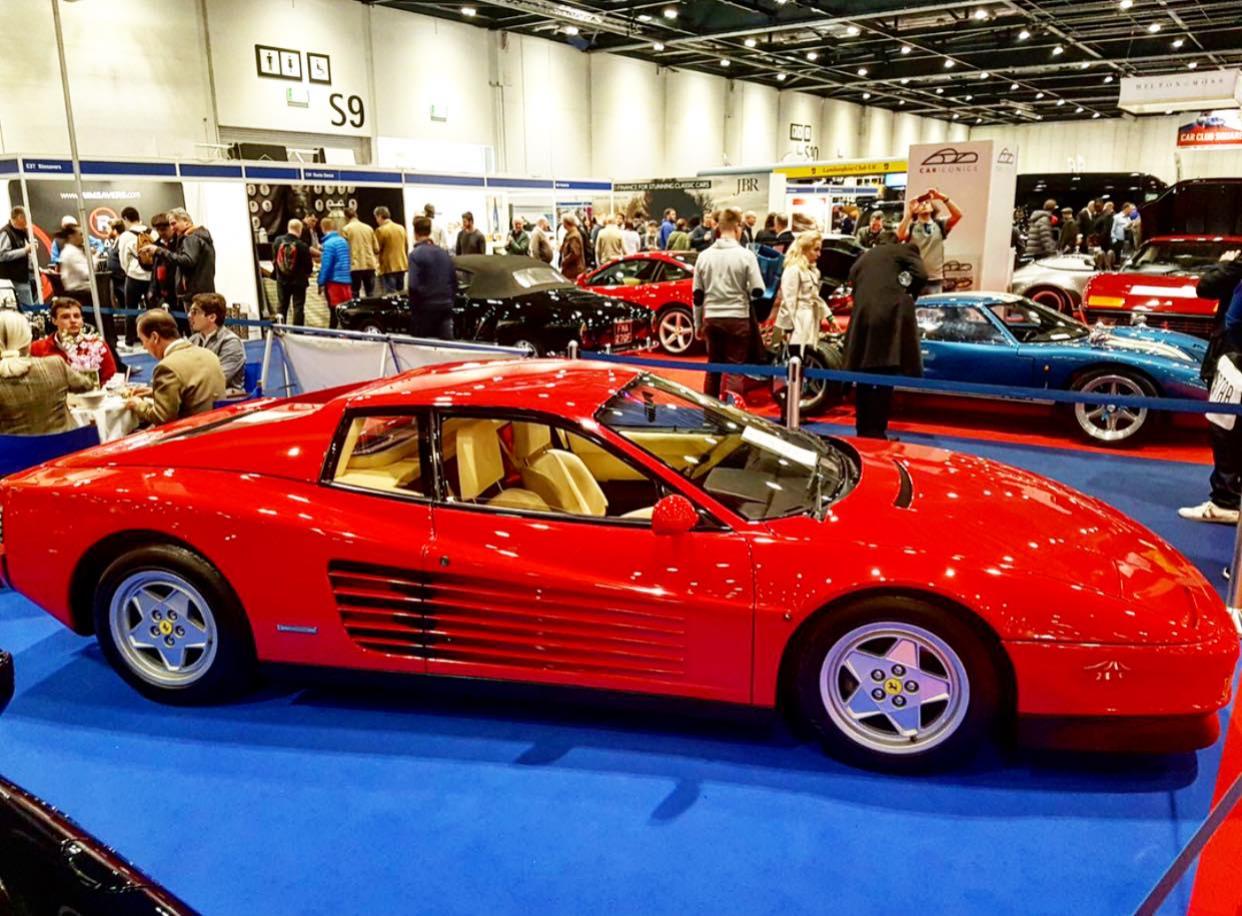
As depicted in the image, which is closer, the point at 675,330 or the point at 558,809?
the point at 558,809

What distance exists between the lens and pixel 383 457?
3586 mm

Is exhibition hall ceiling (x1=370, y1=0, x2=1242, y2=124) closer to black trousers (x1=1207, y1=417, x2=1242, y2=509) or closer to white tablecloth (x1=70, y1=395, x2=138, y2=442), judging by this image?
white tablecloth (x1=70, y1=395, x2=138, y2=442)

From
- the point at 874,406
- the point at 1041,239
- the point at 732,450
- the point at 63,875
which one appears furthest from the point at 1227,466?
the point at 1041,239

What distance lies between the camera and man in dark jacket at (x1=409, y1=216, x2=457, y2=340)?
29.2 feet

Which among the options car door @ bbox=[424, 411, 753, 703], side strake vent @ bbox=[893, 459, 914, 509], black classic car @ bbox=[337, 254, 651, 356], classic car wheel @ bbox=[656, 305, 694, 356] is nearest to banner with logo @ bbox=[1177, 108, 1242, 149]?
classic car wheel @ bbox=[656, 305, 694, 356]

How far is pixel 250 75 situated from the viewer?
18281 mm

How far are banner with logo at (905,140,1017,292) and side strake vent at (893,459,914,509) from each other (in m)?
8.10

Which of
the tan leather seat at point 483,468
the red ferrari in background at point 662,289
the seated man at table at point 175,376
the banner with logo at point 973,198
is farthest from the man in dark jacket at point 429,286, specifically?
the banner with logo at point 973,198

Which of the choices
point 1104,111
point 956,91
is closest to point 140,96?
point 956,91

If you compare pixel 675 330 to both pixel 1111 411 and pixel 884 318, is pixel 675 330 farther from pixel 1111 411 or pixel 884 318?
pixel 1111 411

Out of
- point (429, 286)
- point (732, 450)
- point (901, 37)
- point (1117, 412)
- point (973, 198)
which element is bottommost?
point (1117, 412)

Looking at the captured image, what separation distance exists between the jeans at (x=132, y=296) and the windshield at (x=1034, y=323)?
10.1m

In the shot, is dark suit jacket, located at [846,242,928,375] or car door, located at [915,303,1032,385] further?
car door, located at [915,303,1032,385]

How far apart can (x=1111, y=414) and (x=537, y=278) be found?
6113mm
